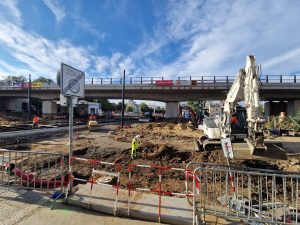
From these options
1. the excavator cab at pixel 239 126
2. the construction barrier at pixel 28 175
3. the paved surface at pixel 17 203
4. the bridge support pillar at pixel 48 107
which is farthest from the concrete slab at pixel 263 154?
the bridge support pillar at pixel 48 107

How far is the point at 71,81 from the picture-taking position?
6219 mm

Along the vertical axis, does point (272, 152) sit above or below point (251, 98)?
below

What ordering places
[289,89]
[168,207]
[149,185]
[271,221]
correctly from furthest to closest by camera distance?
1. [289,89]
2. [149,185]
3. [168,207]
4. [271,221]

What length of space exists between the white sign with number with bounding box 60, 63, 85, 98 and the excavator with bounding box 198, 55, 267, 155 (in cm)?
764

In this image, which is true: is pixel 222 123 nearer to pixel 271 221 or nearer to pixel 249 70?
pixel 249 70

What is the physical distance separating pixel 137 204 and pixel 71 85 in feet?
11.5

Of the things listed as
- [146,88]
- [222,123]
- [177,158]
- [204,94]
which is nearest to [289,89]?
[204,94]

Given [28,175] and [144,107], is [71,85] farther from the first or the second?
[144,107]

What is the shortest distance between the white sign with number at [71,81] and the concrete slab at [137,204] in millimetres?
2686

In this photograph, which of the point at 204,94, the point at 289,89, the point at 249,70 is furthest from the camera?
the point at 204,94

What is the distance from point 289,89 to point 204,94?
12.9 meters

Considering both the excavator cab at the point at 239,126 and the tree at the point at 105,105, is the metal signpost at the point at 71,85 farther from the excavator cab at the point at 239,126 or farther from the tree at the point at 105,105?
the tree at the point at 105,105

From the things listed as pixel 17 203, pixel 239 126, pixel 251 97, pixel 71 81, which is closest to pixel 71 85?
pixel 71 81

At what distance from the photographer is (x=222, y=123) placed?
44.2 feet
